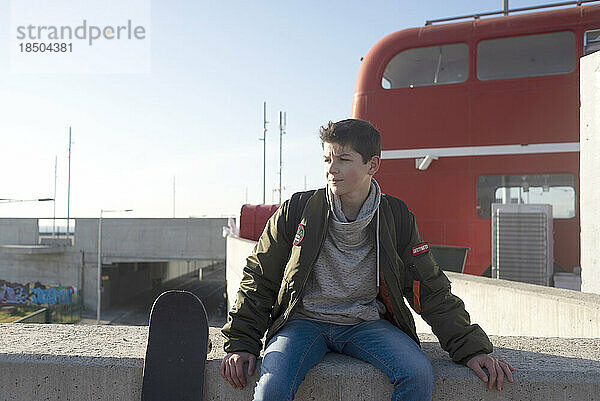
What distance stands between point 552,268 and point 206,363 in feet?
21.7

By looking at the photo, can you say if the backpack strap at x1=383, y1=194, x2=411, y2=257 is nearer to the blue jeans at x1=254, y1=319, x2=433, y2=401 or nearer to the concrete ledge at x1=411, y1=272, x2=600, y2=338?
the blue jeans at x1=254, y1=319, x2=433, y2=401

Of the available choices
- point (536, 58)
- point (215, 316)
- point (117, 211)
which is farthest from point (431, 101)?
point (117, 211)

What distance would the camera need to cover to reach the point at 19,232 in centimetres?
3522

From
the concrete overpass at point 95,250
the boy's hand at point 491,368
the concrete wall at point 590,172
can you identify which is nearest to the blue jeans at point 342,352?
the boy's hand at point 491,368

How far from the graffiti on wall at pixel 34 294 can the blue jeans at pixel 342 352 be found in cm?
3412

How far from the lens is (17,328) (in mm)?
3121

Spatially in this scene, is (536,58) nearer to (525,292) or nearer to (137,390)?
(525,292)

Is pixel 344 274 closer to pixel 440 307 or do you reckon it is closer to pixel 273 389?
pixel 440 307

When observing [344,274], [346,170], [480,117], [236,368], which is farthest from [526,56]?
[236,368]

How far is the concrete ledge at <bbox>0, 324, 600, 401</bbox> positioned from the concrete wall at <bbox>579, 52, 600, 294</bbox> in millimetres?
2434

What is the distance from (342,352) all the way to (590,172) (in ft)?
12.1

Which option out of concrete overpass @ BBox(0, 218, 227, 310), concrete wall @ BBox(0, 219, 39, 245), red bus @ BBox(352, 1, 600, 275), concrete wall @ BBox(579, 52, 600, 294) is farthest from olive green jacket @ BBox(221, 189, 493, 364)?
concrete wall @ BBox(0, 219, 39, 245)

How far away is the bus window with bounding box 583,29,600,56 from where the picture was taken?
25.9 feet

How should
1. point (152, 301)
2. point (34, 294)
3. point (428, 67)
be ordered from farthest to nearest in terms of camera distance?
point (34, 294) < point (152, 301) < point (428, 67)
